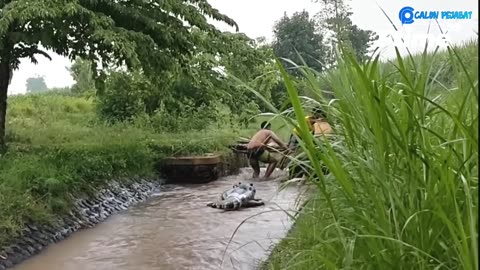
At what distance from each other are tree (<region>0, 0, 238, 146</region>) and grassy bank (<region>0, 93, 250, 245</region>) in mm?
1021

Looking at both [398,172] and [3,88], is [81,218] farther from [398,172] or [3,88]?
[398,172]

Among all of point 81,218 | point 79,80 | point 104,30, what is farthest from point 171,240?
point 79,80

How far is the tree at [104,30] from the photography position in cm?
532

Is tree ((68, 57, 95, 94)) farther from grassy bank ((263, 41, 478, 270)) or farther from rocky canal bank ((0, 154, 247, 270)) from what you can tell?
grassy bank ((263, 41, 478, 270))

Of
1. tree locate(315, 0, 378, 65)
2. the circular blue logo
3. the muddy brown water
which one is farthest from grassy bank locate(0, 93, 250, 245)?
the circular blue logo

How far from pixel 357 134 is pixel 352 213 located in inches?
9.7

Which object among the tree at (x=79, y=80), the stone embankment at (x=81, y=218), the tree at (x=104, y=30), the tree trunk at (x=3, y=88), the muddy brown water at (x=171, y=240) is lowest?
the muddy brown water at (x=171, y=240)

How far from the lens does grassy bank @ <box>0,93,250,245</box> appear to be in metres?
4.90

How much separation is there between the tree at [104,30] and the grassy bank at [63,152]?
3.35 feet

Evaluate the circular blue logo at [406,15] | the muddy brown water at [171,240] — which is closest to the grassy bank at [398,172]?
the circular blue logo at [406,15]

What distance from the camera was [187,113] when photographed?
455 inches

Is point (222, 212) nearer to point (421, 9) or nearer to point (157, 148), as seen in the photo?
point (157, 148)

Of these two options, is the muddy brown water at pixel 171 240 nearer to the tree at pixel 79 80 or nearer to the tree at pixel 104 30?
the tree at pixel 104 30

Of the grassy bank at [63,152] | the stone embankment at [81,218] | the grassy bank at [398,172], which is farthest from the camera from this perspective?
the grassy bank at [63,152]
